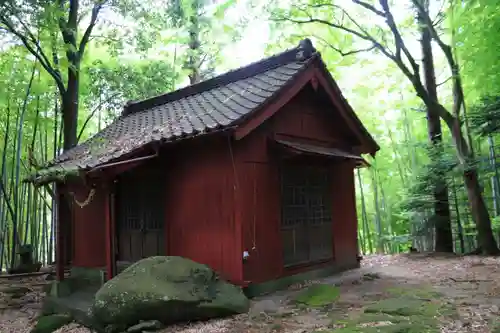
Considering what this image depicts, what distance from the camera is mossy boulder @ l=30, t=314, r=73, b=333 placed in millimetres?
5926

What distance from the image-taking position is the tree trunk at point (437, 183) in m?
9.71

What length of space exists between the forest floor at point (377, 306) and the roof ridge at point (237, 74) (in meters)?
4.20

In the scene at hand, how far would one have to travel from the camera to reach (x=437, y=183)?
965 centimetres

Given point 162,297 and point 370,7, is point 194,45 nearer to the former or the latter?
point 370,7

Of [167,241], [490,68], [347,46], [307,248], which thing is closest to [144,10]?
[347,46]

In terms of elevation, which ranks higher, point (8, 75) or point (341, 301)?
point (8, 75)

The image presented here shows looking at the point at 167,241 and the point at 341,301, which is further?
the point at 167,241

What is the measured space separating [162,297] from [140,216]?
9.65 ft

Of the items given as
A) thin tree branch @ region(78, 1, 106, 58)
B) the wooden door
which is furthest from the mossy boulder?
thin tree branch @ region(78, 1, 106, 58)

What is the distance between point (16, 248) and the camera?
11.5m

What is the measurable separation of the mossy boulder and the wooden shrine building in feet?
3.10

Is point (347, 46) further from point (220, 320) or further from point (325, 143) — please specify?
point (220, 320)

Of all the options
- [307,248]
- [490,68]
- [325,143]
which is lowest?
[307,248]

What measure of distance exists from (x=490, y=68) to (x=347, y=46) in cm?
366
